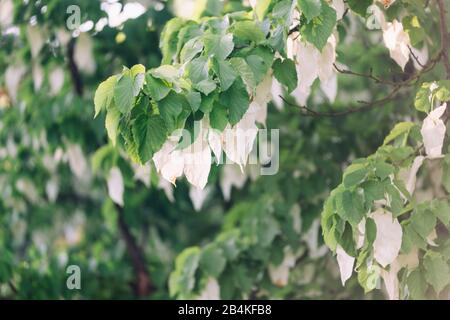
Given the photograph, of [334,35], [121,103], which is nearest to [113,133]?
[121,103]

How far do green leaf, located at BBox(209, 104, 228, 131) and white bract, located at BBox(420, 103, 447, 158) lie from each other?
0.44m

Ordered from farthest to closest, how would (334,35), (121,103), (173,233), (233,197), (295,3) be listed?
(173,233), (233,197), (334,35), (295,3), (121,103)

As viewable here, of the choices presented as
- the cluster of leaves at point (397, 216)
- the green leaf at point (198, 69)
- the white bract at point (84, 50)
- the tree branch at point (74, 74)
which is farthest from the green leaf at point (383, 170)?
the tree branch at point (74, 74)

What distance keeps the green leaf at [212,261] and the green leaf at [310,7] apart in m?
1.11

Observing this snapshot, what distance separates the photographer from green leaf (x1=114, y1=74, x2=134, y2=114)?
5.68 feet

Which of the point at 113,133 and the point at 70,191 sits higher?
the point at 70,191

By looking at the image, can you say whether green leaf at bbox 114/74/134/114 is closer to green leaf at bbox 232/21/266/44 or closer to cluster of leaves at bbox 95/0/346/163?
cluster of leaves at bbox 95/0/346/163

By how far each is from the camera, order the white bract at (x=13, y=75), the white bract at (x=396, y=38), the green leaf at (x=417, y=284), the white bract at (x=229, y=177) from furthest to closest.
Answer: the white bract at (x=13, y=75)
the white bract at (x=229, y=177)
the white bract at (x=396, y=38)
the green leaf at (x=417, y=284)

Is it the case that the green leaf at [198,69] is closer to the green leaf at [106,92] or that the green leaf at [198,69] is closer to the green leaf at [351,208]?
the green leaf at [106,92]

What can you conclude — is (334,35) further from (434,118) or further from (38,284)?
(38,284)

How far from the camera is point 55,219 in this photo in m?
4.79

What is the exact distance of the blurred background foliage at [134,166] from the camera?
117 inches

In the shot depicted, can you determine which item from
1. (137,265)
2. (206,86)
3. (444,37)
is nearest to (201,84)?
(206,86)

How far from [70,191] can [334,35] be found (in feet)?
7.99
